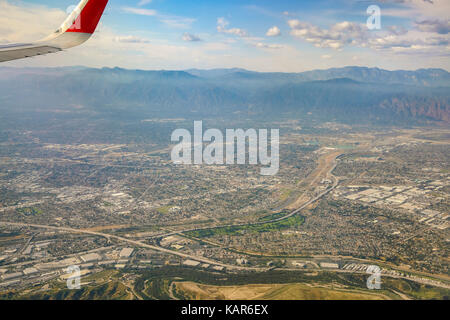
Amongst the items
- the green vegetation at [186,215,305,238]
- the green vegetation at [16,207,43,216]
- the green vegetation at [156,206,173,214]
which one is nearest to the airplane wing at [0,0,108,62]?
the green vegetation at [186,215,305,238]

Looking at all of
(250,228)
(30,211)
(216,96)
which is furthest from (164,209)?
(216,96)

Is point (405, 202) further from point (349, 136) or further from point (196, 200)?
point (349, 136)

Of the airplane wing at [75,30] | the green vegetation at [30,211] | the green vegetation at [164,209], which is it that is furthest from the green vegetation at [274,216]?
the airplane wing at [75,30]

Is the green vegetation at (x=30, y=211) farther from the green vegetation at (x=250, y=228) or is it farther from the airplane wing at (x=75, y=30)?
the airplane wing at (x=75, y=30)

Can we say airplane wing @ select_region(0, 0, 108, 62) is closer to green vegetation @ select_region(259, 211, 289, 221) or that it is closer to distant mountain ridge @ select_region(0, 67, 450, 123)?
green vegetation @ select_region(259, 211, 289, 221)

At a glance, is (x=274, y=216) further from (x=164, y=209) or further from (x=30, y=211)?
(x=30, y=211)
